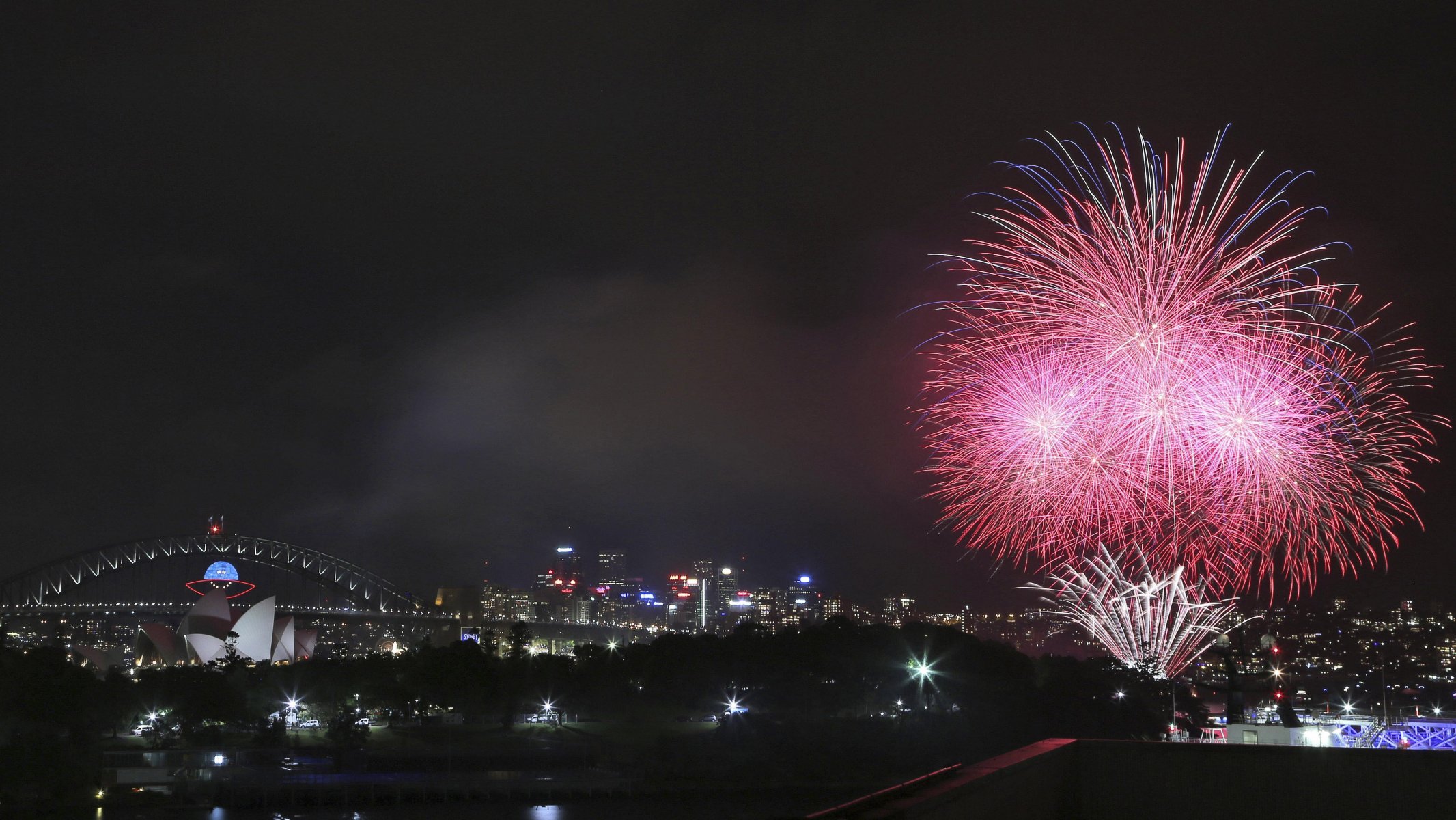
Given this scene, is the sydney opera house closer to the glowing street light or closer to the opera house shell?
the opera house shell

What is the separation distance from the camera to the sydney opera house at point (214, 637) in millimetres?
109625

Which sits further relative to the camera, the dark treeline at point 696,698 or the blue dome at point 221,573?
the blue dome at point 221,573

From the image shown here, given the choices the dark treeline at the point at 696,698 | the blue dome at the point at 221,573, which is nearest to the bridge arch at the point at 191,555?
the blue dome at the point at 221,573

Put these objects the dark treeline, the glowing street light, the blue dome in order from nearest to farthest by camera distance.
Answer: the dark treeline → the glowing street light → the blue dome

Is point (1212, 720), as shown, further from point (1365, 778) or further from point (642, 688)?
point (1365, 778)

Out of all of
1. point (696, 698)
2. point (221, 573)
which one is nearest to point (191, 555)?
point (221, 573)

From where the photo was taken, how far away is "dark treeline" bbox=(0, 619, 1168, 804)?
63438 millimetres

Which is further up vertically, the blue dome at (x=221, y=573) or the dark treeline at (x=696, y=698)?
the blue dome at (x=221, y=573)

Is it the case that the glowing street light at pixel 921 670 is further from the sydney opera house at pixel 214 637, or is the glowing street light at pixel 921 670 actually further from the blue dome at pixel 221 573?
the blue dome at pixel 221 573

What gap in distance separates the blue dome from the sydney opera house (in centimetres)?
2841

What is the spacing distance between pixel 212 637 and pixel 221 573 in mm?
42878

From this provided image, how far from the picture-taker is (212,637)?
110 meters

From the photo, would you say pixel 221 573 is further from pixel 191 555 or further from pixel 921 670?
pixel 921 670

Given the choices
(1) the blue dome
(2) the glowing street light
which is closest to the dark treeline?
(2) the glowing street light
